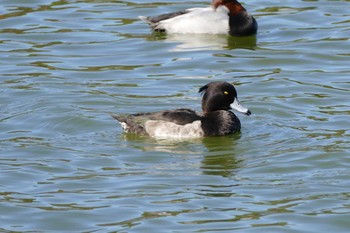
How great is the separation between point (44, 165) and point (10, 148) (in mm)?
840

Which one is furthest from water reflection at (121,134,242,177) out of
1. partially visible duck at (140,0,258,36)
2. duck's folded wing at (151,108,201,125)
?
partially visible duck at (140,0,258,36)

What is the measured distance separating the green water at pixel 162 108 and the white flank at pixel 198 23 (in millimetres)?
149

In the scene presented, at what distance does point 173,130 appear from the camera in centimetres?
1388

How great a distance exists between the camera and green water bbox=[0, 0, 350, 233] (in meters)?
11.0

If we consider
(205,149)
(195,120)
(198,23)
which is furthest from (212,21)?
(205,149)

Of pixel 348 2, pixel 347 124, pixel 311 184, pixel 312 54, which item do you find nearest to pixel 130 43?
pixel 312 54

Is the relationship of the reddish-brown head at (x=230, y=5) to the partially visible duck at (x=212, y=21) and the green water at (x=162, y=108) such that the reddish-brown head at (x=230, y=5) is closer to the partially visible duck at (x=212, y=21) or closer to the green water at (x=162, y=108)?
the partially visible duck at (x=212, y=21)

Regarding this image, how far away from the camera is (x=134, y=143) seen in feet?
44.8

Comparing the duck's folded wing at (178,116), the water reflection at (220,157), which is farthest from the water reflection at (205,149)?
the duck's folded wing at (178,116)

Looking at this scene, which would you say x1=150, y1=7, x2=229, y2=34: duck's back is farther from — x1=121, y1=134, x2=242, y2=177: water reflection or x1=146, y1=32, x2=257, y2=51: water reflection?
x1=121, y1=134, x2=242, y2=177: water reflection

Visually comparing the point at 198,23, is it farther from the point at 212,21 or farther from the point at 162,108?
the point at 162,108

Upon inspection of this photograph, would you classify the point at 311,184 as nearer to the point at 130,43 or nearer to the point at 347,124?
the point at 347,124

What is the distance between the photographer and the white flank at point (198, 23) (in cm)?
1919

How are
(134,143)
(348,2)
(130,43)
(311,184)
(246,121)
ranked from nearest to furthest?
(311,184), (134,143), (246,121), (130,43), (348,2)
